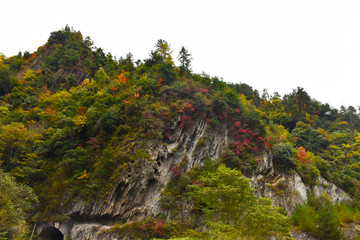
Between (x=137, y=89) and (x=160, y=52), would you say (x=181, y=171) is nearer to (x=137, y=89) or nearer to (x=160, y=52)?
(x=137, y=89)

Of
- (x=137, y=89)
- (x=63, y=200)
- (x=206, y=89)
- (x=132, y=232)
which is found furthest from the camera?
(x=206, y=89)

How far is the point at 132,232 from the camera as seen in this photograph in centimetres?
1648

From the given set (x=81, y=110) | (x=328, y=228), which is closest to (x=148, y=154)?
(x=81, y=110)

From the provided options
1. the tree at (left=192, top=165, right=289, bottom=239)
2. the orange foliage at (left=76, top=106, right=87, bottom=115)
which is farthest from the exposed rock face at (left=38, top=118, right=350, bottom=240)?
the orange foliage at (left=76, top=106, right=87, bottom=115)

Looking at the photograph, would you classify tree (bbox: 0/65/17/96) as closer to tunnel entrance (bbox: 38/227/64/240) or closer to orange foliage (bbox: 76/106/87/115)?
orange foliage (bbox: 76/106/87/115)

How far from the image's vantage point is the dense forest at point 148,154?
14.6 meters

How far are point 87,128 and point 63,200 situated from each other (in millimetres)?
7051

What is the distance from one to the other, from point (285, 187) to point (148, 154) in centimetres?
1657

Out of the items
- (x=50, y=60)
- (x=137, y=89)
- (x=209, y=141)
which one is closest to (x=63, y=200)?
(x=137, y=89)

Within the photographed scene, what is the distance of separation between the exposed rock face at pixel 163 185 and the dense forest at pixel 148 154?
26.4 inches

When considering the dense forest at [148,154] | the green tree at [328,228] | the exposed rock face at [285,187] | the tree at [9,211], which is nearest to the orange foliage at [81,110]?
the dense forest at [148,154]

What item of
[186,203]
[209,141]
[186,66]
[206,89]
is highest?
[186,66]

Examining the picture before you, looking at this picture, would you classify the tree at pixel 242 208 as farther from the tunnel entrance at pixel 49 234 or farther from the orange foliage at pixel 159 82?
the orange foliage at pixel 159 82

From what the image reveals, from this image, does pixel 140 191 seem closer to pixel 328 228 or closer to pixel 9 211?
pixel 9 211
